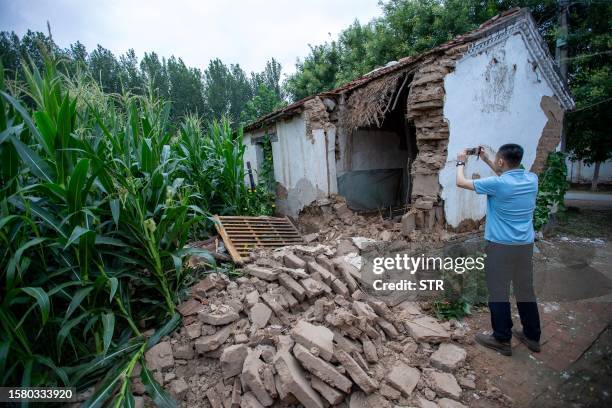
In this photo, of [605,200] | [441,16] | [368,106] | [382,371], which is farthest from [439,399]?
[605,200]

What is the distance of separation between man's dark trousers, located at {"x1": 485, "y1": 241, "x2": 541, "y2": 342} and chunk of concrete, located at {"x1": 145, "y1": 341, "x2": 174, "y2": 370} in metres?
2.90

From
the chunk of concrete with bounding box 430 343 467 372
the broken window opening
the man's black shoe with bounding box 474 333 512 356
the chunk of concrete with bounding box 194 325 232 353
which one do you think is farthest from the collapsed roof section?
the chunk of concrete with bounding box 194 325 232 353

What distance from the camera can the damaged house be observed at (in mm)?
4629

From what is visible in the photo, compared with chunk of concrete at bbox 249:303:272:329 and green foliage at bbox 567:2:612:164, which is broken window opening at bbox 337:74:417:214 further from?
chunk of concrete at bbox 249:303:272:329

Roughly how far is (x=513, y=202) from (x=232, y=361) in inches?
108

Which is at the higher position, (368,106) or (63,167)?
(368,106)

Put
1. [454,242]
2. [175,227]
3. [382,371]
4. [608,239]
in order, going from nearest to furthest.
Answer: [382,371], [175,227], [454,242], [608,239]

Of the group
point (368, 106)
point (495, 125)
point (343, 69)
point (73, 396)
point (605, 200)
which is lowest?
point (605, 200)

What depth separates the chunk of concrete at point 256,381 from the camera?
2062 mm

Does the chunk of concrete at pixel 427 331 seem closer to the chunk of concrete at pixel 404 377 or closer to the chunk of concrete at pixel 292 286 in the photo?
the chunk of concrete at pixel 404 377

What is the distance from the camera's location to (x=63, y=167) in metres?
2.09

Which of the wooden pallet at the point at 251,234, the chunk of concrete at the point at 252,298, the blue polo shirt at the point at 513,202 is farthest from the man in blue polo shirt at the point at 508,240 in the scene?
the wooden pallet at the point at 251,234

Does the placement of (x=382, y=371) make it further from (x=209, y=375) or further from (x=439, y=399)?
(x=209, y=375)

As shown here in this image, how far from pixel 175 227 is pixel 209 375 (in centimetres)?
127
